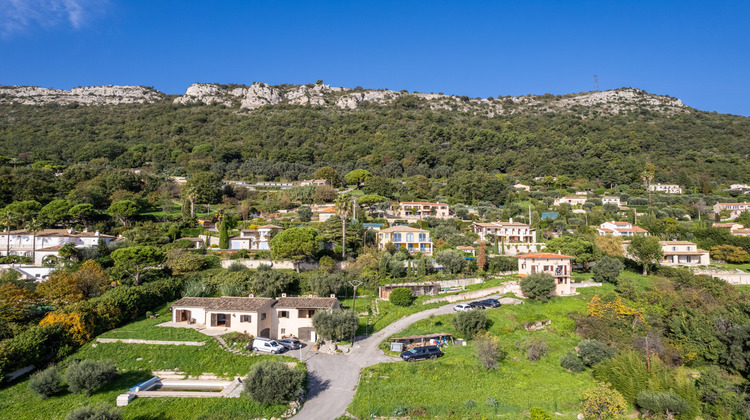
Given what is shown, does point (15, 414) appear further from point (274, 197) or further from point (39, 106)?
point (39, 106)

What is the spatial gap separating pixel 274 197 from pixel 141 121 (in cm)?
8130

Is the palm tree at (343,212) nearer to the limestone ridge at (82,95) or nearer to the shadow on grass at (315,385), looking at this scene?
the shadow on grass at (315,385)

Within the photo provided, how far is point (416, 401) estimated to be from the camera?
771 inches

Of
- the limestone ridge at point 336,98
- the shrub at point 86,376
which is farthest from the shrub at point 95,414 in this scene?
the limestone ridge at point 336,98

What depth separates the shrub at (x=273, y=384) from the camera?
63.1 feet

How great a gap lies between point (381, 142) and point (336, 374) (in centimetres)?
8947

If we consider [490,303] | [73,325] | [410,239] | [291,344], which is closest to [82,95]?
[410,239]

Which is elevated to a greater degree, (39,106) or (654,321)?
(39,106)

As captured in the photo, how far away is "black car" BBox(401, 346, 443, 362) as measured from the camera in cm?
2458

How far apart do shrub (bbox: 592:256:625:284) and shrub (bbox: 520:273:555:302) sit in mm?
7187

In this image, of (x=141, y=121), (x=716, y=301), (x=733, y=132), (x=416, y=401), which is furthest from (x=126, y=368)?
(x=733, y=132)

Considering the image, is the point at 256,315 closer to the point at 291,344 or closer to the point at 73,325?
the point at 291,344

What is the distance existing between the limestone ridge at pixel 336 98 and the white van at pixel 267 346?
13548cm

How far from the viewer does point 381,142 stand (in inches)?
4259
